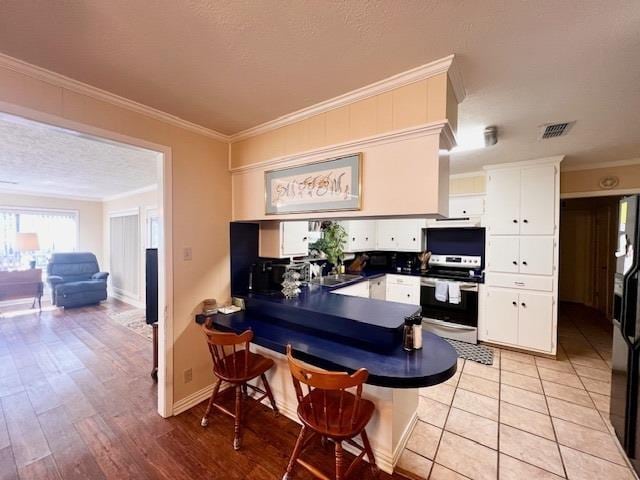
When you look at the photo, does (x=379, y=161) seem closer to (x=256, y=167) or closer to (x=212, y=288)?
(x=256, y=167)

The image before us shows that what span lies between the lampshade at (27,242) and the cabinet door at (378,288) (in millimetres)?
7183

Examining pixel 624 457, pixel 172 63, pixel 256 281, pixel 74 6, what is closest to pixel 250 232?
pixel 256 281

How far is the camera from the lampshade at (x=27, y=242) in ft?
18.5

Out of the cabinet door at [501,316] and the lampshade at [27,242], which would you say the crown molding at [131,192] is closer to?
the lampshade at [27,242]

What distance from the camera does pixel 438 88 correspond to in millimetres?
1573

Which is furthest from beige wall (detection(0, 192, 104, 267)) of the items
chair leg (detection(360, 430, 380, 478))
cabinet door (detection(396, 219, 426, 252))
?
chair leg (detection(360, 430, 380, 478))

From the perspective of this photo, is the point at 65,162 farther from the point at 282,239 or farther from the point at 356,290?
the point at 356,290

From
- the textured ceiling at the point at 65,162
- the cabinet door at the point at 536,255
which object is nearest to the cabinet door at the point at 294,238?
the textured ceiling at the point at 65,162

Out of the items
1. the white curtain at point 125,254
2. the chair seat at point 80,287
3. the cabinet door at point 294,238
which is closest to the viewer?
the cabinet door at point 294,238

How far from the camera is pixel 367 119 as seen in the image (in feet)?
6.04

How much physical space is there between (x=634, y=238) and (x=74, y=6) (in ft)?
11.8

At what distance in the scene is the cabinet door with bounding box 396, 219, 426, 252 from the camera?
15.1 feet

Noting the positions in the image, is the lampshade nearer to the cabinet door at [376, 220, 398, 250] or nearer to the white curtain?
the white curtain

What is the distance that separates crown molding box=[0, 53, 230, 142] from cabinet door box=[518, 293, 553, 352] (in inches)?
170
